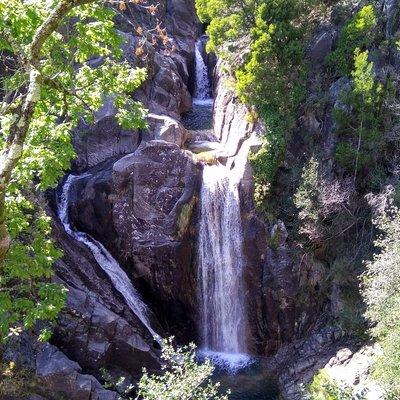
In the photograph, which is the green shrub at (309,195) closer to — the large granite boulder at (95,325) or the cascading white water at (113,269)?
the cascading white water at (113,269)

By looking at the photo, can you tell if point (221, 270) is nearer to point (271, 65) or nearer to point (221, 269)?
point (221, 269)

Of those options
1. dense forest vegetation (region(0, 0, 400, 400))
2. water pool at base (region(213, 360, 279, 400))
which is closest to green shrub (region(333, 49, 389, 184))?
dense forest vegetation (region(0, 0, 400, 400))

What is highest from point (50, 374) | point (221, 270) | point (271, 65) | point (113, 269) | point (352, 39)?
point (352, 39)

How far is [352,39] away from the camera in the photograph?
17.7 meters

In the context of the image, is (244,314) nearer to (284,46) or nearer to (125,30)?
(284,46)

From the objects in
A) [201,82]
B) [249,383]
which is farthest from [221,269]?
[201,82]

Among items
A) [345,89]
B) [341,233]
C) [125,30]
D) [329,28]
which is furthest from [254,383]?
[125,30]

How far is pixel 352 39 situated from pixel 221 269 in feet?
34.9

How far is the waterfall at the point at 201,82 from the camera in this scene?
29797 mm

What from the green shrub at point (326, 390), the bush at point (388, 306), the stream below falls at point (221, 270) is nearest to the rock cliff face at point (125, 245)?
the stream below falls at point (221, 270)

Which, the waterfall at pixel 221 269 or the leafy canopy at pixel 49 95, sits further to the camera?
the waterfall at pixel 221 269

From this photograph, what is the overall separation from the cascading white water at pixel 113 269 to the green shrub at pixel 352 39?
39.5 feet

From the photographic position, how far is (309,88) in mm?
18719

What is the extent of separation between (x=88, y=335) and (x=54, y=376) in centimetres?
182
